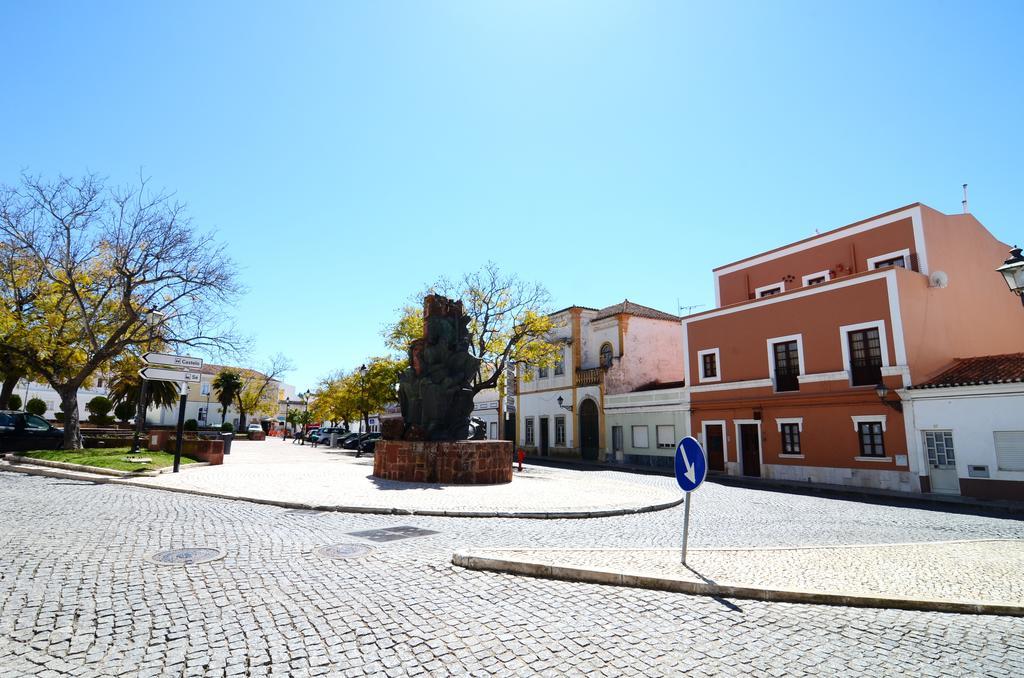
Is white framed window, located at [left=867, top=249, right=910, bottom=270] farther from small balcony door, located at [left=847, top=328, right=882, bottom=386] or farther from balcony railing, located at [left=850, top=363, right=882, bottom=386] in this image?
balcony railing, located at [left=850, top=363, right=882, bottom=386]

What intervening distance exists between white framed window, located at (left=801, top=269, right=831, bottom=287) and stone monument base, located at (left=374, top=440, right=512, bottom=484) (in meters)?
16.7

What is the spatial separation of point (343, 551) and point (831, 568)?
5825mm

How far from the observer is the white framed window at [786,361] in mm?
21406

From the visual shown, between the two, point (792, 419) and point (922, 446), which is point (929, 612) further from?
point (792, 419)

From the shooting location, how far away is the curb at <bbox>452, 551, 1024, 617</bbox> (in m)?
5.06

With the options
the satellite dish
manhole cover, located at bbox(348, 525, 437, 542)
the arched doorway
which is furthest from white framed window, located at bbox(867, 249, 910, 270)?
manhole cover, located at bbox(348, 525, 437, 542)

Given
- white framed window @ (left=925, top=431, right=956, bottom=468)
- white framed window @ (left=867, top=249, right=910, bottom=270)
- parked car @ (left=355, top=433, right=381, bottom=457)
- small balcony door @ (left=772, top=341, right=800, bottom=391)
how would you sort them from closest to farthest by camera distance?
white framed window @ (left=925, top=431, right=956, bottom=468) < white framed window @ (left=867, top=249, right=910, bottom=270) < small balcony door @ (left=772, top=341, right=800, bottom=391) < parked car @ (left=355, top=433, right=381, bottom=457)

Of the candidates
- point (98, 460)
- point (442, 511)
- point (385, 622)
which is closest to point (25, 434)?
point (98, 460)

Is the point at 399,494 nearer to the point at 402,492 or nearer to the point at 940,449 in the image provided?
the point at 402,492

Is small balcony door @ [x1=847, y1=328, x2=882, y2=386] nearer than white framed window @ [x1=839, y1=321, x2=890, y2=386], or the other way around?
white framed window @ [x1=839, y1=321, x2=890, y2=386]

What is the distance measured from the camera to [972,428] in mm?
16266

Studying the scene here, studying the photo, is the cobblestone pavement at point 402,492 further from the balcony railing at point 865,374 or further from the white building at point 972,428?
the balcony railing at point 865,374

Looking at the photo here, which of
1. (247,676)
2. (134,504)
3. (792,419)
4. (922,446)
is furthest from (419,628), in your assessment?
(792,419)

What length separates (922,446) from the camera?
17.5m
